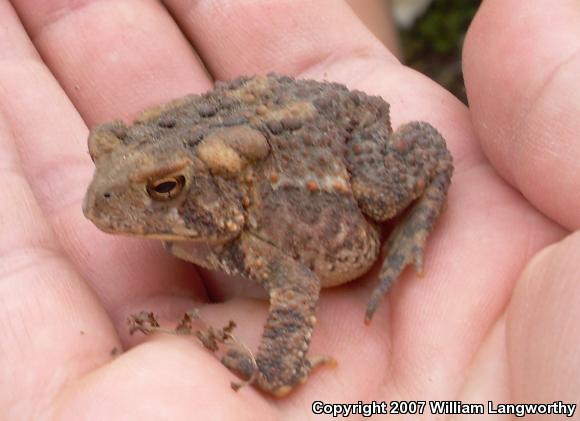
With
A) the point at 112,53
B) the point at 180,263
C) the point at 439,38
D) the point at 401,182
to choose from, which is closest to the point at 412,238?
the point at 401,182

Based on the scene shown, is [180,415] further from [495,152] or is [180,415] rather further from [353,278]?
[495,152]

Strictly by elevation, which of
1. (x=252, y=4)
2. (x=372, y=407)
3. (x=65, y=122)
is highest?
(x=252, y=4)

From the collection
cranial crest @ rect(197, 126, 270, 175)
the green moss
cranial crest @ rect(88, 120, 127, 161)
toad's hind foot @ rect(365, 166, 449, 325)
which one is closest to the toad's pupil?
cranial crest @ rect(197, 126, 270, 175)

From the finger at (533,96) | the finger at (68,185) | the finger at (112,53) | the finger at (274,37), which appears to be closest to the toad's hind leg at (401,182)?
the finger at (533,96)

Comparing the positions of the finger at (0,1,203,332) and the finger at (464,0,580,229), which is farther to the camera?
the finger at (0,1,203,332)

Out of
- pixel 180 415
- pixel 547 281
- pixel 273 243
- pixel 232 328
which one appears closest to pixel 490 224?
pixel 547 281

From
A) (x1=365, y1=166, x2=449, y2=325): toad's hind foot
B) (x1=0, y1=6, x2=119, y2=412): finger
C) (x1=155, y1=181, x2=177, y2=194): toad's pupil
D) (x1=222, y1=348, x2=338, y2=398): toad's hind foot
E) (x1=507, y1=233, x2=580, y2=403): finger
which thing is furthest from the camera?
(x1=365, y1=166, x2=449, y2=325): toad's hind foot

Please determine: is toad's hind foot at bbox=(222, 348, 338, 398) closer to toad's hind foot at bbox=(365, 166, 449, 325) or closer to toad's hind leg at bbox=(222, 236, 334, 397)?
toad's hind leg at bbox=(222, 236, 334, 397)
